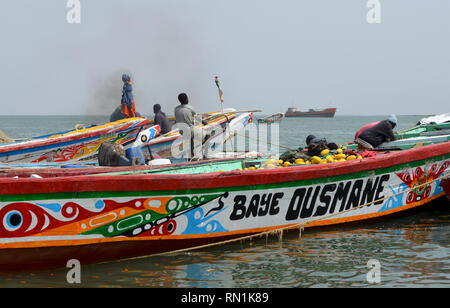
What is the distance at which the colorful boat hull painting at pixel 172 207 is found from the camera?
19.3ft

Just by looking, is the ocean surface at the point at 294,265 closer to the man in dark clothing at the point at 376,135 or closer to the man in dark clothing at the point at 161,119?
the man in dark clothing at the point at 376,135

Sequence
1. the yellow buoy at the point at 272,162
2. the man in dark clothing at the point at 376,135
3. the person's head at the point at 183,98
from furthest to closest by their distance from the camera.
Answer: the person's head at the point at 183,98 < the man in dark clothing at the point at 376,135 < the yellow buoy at the point at 272,162

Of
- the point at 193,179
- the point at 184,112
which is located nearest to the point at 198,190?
the point at 193,179

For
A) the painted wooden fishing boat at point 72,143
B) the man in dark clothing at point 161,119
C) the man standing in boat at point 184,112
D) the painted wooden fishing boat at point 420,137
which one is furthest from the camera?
the man in dark clothing at point 161,119

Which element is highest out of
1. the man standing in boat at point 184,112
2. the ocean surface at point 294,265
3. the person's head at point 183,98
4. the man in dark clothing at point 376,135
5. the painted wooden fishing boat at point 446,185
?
the person's head at point 183,98

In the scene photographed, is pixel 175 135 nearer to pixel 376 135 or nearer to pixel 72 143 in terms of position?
pixel 72 143

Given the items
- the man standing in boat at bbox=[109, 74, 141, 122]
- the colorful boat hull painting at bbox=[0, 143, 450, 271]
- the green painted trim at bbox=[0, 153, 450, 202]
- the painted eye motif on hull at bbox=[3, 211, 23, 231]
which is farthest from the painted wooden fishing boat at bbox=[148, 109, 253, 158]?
the painted eye motif on hull at bbox=[3, 211, 23, 231]

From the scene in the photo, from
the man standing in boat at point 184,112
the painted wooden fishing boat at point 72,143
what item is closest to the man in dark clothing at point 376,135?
the man standing in boat at point 184,112

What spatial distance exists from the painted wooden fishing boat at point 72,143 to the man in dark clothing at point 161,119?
333 millimetres

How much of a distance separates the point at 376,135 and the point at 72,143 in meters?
7.63
